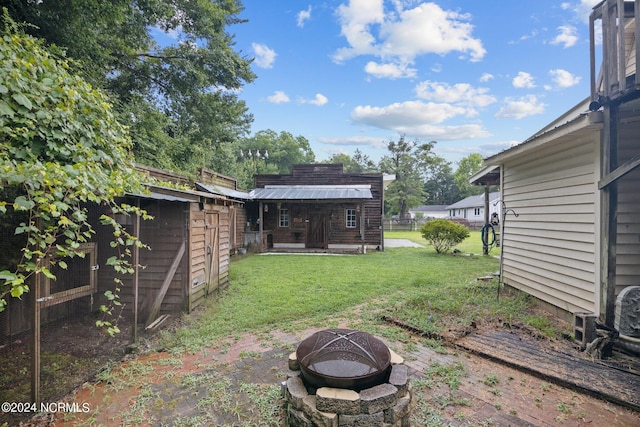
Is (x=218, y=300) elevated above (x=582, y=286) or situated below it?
below

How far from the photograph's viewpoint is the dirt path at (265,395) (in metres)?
2.23

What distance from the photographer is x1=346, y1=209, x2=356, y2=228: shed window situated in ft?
45.1

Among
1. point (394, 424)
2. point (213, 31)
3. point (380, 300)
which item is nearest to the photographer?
point (394, 424)

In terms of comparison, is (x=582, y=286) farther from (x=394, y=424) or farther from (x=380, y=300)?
(x=394, y=424)

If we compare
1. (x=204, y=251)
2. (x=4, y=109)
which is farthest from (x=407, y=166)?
(x=4, y=109)

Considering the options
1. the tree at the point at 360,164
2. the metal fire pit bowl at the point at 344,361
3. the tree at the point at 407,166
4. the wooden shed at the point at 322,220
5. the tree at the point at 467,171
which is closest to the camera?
the metal fire pit bowl at the point at 344,361

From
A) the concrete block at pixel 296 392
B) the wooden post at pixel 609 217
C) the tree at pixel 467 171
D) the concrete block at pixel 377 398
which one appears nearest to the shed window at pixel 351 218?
the wooden post at pixel 609 217

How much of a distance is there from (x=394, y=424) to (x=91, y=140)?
3.71m

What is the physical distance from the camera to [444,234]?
38.0ft

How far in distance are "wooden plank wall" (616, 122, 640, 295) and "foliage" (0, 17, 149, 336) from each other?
19.0ft

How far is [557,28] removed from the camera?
22.4 feet

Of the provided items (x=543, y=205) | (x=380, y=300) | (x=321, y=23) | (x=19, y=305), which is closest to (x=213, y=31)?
(x=321, y=23)

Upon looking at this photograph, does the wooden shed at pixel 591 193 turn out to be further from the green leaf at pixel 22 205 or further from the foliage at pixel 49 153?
the green leaf at pixel 22 205

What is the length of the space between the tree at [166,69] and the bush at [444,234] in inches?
360
